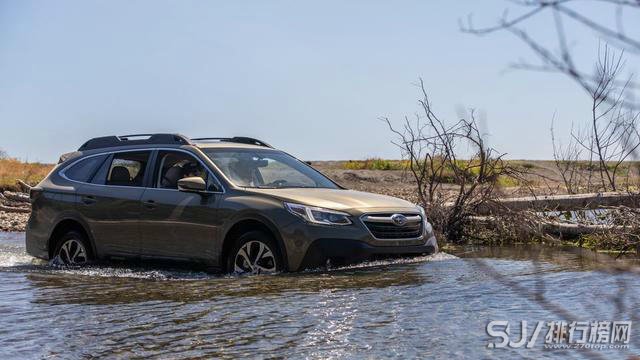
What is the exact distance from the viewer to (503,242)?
42.1ft

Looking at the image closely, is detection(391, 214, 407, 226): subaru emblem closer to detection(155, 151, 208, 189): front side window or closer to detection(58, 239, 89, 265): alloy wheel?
detection(155, 151, 208, 189): front side window

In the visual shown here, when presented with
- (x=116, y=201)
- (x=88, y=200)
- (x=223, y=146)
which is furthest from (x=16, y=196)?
(x=223, y=146)

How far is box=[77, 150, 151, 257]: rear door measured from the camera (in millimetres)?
9828

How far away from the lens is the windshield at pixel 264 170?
31.3 ft

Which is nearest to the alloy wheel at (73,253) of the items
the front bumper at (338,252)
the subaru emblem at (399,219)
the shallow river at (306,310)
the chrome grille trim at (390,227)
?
the shallow river at (306,310)

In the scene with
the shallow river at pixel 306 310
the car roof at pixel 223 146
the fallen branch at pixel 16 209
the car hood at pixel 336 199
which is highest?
the car roof at pixel 223 146

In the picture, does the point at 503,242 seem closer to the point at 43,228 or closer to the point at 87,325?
the point at 43,228

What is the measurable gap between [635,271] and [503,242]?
469cm

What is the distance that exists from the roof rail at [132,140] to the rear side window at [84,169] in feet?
0.73

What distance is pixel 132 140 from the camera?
10.6 meters

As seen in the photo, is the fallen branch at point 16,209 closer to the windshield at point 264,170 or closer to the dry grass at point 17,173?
the dry grass at point 17,173

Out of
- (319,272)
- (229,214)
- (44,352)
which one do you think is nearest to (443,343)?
(44,352)

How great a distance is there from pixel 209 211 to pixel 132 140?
2023 millimetres

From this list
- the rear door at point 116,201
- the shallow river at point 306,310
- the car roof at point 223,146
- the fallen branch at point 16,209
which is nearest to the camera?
the shallow river at point 306,310
